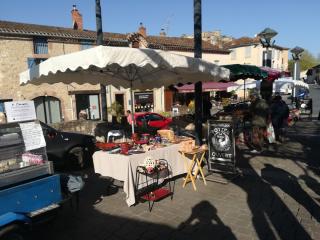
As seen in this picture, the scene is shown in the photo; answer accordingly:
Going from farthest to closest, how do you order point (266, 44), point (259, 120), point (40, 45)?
point (40, 45)
point (266, 44)
point (259, 120)

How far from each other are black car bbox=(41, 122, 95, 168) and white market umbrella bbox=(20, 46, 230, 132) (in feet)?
5.06

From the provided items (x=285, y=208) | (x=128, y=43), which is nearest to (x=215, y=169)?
(x=285, y=208)

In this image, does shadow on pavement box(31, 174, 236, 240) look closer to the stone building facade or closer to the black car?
the black car

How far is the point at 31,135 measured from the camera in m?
4.24

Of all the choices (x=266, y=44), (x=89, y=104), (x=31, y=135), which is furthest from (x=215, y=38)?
(x=31, y=135)

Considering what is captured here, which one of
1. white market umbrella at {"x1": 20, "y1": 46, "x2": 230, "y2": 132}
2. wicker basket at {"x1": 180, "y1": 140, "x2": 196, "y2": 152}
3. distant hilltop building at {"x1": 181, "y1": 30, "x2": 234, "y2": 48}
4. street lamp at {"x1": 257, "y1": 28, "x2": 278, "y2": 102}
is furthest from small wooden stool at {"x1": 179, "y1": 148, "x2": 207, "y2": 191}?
distant hilltop building at {"x1": 181, "y1": 30, "x2": 234, "y2": 48}

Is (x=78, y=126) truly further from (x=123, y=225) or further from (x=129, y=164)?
(x=123, y=225)

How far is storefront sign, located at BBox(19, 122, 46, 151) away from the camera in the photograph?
4168 mm

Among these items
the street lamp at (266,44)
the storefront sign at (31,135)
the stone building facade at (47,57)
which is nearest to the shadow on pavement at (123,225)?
the storefront sign at (31,135)

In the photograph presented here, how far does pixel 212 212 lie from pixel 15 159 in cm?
322

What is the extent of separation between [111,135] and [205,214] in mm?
3859

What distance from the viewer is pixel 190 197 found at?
222 inches

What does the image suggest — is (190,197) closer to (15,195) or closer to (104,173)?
(104,173)

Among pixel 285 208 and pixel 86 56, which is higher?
pixel 86 56
